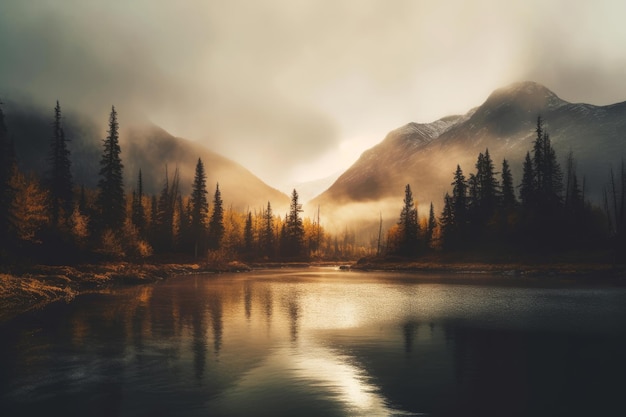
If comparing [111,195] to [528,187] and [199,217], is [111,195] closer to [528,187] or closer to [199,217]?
[199,217]

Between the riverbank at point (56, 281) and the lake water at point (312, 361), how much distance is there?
2934mm

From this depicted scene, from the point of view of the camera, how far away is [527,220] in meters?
102

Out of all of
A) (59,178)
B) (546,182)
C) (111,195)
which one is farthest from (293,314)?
(546,182)

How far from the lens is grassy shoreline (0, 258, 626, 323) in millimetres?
34688

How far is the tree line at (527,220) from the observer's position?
95125 mm

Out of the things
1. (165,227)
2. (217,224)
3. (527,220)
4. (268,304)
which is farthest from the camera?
(217,224)

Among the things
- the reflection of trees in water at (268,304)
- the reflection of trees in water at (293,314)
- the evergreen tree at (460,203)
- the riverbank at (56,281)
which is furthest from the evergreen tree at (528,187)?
the riverbank at (56,281)

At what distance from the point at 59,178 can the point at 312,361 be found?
71.4 meters

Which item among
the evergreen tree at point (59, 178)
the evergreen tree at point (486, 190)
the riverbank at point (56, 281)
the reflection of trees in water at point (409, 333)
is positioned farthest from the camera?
the evergreen tree at point (486, 190)

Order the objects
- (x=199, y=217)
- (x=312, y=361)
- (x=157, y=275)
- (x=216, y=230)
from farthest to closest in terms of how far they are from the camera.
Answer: (x=216, y=230), (x=199, y=217), (x=157, y=275), (x=312, y=361)

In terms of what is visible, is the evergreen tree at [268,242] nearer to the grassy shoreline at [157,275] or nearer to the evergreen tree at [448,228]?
the grassy shoreline at [157,275]

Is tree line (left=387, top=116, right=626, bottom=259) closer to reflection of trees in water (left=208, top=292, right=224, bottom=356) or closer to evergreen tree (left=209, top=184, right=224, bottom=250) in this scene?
evergreen tree (left=209, top=184, right=224, bottom=250)

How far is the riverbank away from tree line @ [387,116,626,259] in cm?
7701

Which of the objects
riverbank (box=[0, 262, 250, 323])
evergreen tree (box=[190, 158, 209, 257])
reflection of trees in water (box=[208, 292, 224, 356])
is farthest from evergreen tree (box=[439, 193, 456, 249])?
reflection of trees in water (box=[208, 292, 224, 356])
